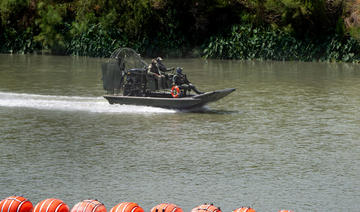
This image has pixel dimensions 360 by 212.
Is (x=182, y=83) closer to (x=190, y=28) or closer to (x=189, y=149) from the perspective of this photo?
(x=189, y=149)

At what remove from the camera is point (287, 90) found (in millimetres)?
26406

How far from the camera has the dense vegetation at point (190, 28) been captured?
42.7 m

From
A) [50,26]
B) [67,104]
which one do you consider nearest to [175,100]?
[67,104]

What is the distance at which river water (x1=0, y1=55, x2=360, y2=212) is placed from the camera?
36.4 feet

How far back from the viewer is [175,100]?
19.9 m

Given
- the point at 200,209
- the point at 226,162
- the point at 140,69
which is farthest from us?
the point at 140,69

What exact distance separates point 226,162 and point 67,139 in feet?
14.6

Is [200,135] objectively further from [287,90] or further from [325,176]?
[287,90]

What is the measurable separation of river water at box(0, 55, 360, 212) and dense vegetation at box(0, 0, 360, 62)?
52.0 ft

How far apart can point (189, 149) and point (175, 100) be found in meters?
5.39

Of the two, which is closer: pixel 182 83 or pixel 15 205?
pixel 15 205

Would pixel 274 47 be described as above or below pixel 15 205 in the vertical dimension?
→ above

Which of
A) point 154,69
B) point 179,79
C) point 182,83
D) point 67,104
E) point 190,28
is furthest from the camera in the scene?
point 190,28

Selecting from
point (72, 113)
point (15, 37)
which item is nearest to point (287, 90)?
point (72, 113)
